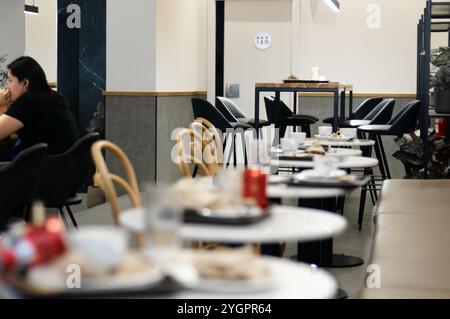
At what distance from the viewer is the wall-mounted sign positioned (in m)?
11.2

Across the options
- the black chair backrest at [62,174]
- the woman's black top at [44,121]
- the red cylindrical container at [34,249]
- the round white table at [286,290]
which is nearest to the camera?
the red cylindrical container at [34,249]

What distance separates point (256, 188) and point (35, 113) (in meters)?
3.22

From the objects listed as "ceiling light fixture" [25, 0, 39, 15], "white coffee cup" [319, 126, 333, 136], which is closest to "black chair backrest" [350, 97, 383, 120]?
"white coffee cup" [319, 126, 333, 136]

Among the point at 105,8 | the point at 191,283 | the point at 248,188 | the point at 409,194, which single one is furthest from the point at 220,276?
the point at 105,8

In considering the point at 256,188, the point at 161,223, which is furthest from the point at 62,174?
the point at 161,223

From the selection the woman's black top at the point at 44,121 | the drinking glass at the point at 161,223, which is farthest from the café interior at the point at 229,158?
the woman's black top at the point at 44,121

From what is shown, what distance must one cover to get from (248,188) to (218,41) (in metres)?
8.60

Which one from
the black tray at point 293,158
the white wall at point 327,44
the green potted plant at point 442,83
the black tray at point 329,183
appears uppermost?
the white wall at point 327,44

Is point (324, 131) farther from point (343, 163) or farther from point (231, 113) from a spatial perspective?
point (231, 113)

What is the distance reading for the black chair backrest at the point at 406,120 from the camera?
7680 mm

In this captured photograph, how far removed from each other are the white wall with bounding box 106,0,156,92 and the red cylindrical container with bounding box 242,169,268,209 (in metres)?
6.37

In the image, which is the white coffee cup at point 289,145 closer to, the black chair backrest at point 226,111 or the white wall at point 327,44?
the black chair backrest at point 226,111

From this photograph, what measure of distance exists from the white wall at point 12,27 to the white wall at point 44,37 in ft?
1.67
